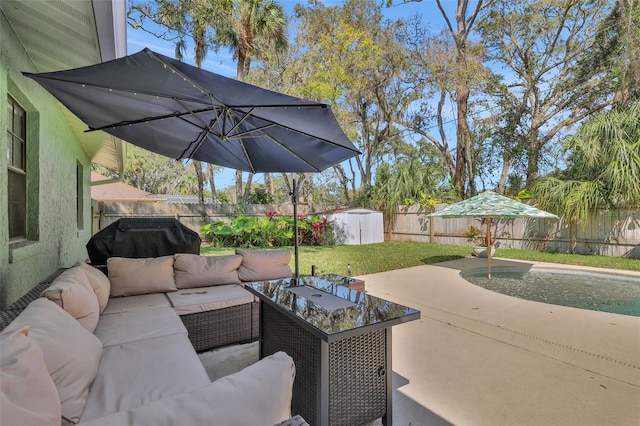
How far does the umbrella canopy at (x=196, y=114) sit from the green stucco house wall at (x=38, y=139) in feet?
1.04

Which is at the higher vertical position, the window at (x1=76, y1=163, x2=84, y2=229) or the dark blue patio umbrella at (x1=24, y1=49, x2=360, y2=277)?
the dark blue patio umbrella at (x1=24, y1=49, x2=360, y2=277)

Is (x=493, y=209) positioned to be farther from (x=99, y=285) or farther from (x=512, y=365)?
(x=99, y=285)

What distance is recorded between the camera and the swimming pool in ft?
16.3

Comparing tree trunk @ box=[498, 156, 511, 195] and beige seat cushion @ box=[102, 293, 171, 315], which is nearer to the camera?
beige seat cushion @ box=[102, 293, 171, 315]

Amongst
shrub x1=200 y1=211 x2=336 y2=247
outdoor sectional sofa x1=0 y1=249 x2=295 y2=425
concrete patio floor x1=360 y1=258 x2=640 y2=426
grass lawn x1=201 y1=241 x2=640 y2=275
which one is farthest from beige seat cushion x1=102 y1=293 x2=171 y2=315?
shrub x1=200 y1=211 x2=336 y2=247

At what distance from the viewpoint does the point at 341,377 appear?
1909 mm

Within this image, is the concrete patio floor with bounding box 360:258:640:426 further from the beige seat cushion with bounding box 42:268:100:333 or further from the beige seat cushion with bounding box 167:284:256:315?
the beige seat cushion with bounding box 42:268:100:333

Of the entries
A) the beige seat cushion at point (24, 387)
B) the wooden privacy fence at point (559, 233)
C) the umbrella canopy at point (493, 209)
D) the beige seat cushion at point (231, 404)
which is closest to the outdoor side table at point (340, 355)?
the beige seat cushion at point (231, 404)

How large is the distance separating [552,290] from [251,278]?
5.50 metres

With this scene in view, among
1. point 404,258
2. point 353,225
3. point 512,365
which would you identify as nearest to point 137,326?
point 512,365

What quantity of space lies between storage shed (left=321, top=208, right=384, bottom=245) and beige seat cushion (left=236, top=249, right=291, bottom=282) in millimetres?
8897

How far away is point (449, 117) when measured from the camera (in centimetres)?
1611

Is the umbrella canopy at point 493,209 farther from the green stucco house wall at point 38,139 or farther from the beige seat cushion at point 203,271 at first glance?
the green stucco house wall at point 38,139

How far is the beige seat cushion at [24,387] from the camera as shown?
0.83m
